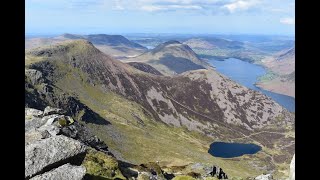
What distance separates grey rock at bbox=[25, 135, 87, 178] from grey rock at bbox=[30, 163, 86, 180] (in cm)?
79

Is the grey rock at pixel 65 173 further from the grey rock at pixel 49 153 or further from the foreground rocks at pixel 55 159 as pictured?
the grey rock at pixel 49 153

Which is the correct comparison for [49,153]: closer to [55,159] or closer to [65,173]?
[55,159]

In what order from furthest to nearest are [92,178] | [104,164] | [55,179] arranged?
[104,164] → [92,178] → [55,179]

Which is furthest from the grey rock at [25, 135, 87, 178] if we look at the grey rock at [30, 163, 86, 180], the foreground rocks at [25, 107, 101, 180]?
the grey rock at [30, 163, 86, 180]

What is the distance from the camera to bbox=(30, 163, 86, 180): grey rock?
24511mm

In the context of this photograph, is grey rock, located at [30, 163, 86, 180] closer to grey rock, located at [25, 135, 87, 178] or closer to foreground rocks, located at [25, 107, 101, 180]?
foreground rocks, located at [25, 107, 101, 180]

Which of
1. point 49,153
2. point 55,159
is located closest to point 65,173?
point 55,159

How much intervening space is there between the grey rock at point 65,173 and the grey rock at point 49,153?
79 cm

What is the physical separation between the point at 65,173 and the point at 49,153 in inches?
84.4
